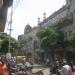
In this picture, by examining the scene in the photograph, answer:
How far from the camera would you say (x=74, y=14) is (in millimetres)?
49406

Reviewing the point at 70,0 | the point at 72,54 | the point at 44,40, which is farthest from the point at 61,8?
the point at 72,54

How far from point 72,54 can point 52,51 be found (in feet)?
23.1

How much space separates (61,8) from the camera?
60.6m

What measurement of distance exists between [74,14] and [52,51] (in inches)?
353

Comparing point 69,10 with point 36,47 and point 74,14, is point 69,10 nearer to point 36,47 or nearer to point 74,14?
point 74,14

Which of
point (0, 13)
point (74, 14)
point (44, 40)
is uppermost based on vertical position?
point (74, 14)

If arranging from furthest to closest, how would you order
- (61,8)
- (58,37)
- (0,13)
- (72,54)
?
1. (61,8)
2. (58,37)
3. (72,54)
4. (0,13)

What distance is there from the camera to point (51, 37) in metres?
52.5

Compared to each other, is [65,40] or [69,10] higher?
[69,10]

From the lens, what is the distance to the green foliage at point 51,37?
52.2 m

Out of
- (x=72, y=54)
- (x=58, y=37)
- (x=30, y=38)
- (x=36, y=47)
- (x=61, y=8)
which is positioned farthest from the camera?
(x=30, y=38)

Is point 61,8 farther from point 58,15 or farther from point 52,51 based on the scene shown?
point 52,51

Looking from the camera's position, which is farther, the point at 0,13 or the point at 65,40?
the point at 65,40

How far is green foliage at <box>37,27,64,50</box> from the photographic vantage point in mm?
52178
